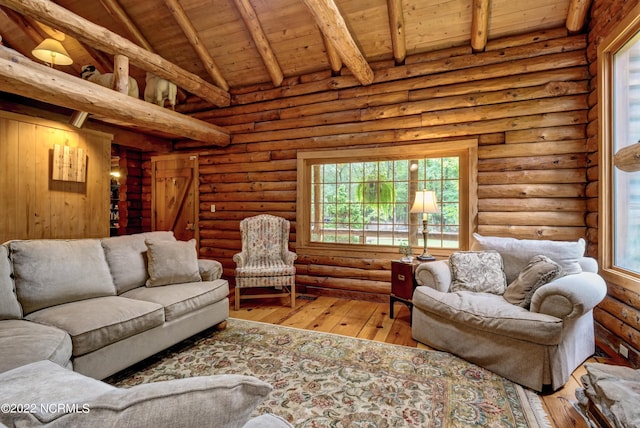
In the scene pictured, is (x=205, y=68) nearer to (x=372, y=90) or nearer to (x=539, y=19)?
(x=372, y=90)

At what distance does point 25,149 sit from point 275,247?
3.13 metres

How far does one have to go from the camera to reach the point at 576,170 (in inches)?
128

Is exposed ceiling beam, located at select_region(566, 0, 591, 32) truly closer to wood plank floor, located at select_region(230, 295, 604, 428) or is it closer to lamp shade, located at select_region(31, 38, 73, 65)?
wood plank floor, located at select_region(230, 295, 604, 428)

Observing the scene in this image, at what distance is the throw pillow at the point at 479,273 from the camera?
2.74m

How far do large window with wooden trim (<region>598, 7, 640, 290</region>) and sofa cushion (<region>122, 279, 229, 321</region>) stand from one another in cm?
343

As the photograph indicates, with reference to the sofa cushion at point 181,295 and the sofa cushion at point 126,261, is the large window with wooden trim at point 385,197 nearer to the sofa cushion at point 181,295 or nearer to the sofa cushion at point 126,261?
the sofa cushion at point 181,295

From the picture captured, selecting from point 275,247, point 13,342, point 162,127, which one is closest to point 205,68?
point 162,127

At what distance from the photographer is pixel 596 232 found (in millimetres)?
3020

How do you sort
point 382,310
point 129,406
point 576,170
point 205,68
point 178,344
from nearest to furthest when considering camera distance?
point 129,406
point 178,344
point 576,170
point 382,310
point 205,68

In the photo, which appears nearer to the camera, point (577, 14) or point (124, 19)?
point (577, 14)

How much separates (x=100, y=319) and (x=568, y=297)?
10.1 ft

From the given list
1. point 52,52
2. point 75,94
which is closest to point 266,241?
point 75,94

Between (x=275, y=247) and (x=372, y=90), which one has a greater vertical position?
(x=372, y=90)

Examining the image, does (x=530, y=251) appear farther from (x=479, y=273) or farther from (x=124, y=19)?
(x=124, y=19)
